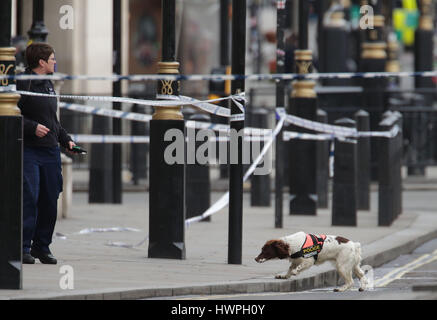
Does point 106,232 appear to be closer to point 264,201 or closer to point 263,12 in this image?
point 264,201

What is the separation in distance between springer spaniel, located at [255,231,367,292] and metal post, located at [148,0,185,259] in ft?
4.81

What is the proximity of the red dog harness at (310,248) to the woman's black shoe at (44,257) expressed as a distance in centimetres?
202

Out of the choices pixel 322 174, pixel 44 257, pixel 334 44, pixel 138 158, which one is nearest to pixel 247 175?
pixel 322 174

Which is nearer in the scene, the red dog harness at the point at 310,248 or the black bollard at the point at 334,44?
the red dog harness at the point at 310,248

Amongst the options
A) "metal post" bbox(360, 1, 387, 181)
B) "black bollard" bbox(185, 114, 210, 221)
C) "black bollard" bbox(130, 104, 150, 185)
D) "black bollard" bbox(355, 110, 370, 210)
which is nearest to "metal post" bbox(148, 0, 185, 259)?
"black bollard" bbox(185, 114, 210, 221)

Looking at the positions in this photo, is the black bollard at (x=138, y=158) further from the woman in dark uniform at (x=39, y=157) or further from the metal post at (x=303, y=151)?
the woman in dark uniform at (x=39, y=157)

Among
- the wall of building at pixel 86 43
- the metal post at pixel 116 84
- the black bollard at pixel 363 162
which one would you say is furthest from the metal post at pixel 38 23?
the wall of building at pixel 86 43

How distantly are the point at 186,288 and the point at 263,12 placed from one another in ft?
147

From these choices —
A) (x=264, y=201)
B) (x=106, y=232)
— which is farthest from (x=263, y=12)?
(x=106, y=232)

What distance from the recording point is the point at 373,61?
74.4 ft

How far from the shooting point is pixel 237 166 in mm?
11008

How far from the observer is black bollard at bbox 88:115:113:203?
1770 cm

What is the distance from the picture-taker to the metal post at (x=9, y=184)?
9102 millimetres
